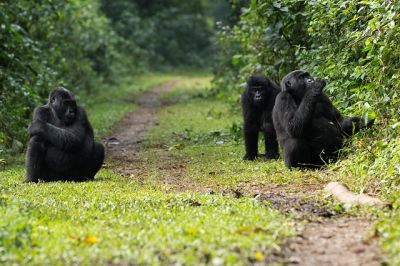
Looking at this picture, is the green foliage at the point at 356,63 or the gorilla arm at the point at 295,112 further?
the gorilla arm at the point at 295,112

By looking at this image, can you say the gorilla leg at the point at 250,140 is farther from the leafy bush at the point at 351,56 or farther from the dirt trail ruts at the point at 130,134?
the dirt trail ruts at the point at 130,134

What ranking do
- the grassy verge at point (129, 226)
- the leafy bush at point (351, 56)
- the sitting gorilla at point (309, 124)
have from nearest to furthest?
the grassy verge at point (129, 226) < the leafy bush at point (351, 56) < the sitting gorilla at point (309, 124)

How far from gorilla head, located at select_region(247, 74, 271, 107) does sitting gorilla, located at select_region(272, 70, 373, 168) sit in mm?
2099

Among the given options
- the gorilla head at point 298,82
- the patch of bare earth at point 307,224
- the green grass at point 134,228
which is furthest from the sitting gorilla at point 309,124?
the green grass at point 134,228

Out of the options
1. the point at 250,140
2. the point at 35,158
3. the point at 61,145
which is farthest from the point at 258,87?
the point at 35,158

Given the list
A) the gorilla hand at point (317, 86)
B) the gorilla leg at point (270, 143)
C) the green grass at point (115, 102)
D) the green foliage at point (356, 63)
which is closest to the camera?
the green foliage at point (356, 63)

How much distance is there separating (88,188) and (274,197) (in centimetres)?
278

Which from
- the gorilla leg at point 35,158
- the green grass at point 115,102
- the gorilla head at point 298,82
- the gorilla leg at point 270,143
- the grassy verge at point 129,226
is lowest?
the green grass at point 115,102

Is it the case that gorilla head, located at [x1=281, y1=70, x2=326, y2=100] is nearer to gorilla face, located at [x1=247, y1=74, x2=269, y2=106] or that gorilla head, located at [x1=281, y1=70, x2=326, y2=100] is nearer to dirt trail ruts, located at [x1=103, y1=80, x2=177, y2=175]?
gorilla face, located at [x1=247, y1=74, x2=269, y2=106]

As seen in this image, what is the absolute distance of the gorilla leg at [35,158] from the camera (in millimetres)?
10039

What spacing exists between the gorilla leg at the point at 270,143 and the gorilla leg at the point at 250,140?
230 mm

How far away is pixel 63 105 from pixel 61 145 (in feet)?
2.11

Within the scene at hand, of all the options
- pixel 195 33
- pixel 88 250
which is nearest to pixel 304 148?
pixel 88 250

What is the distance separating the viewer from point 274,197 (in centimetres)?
775
